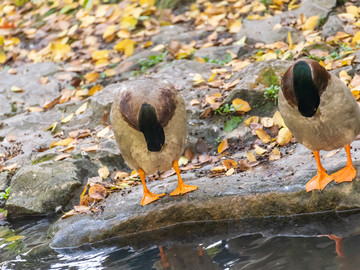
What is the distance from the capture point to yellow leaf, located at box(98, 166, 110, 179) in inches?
231

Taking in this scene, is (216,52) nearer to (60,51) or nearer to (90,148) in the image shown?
(90,148)

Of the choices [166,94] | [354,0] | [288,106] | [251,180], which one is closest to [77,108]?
[166,94]

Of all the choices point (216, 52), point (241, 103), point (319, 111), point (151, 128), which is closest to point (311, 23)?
point (216, 52)

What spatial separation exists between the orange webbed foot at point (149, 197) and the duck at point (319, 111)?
1390 mm

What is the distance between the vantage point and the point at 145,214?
185 inches

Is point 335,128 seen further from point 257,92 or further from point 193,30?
point 193,30

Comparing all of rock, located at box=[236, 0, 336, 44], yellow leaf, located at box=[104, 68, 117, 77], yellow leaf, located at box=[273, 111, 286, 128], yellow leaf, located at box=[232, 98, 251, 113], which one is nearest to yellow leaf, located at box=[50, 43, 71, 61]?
yellow leaf, located at box=[104, 68, 117, 77]

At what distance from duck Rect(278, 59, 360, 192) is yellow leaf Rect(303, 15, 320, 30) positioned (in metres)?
4.09

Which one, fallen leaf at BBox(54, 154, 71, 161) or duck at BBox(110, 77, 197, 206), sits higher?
duck at BBox(110, 77, 197, 206)

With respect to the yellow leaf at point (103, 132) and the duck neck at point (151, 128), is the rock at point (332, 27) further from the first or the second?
the duck neck at point (151, 128)

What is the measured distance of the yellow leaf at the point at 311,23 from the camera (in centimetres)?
808

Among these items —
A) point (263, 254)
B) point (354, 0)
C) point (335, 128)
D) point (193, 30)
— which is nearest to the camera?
point (263, 254)

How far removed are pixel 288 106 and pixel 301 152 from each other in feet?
3.54

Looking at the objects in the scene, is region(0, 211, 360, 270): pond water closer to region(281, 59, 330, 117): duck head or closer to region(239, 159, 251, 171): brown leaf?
region(239, 159, 251, 171): brown leaf
